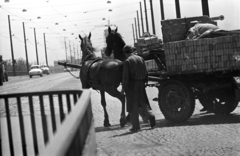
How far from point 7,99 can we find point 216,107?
7.26 meters

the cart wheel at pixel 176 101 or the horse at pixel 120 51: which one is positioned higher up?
the horse at pixel 120 51

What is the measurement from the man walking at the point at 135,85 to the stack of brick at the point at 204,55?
655mm

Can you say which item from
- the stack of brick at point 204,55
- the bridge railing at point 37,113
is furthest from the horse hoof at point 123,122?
the bridge railing at point 37,113

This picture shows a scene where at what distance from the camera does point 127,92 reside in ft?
38.2

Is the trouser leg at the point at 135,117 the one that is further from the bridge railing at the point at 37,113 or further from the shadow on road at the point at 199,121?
the bridge railing at the point at 37,113

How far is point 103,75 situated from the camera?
12633mm

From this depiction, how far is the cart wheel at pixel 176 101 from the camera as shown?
11.4 meters

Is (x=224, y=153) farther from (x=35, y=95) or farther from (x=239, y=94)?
(x=239, y=94)

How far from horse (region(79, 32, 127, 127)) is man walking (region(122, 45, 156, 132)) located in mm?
390

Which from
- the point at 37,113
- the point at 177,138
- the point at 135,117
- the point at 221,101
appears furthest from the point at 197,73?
the point at 37,113

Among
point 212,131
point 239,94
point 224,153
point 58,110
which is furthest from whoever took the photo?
point 239,94

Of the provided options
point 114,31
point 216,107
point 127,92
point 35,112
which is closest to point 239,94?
point 216,107

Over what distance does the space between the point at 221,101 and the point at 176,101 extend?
1429 millimetres

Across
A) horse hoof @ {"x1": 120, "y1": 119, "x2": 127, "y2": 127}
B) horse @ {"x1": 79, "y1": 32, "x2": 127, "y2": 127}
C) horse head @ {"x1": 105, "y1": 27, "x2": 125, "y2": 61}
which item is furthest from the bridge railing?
horse head @ {"x1": 105, "y1": 27, "x2": 125, "y2": 61}
